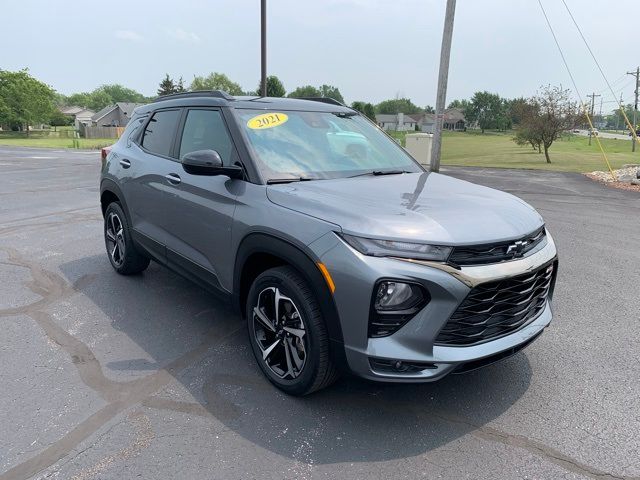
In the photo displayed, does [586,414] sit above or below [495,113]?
below

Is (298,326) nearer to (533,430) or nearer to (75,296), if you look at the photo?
(533,430)

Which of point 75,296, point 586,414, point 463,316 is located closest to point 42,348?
point 75,296

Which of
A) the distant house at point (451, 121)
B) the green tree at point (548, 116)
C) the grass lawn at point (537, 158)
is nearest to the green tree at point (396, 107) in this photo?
the distant house at point (451, 121)

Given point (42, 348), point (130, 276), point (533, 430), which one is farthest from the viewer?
point (130, 276)

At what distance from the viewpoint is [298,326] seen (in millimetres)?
2898

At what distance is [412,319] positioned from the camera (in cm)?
250

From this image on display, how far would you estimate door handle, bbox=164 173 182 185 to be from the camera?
3.96 metres

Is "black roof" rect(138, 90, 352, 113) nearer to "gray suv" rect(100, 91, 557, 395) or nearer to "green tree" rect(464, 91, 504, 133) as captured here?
"gray suv" rect(100, 91, 557, 395)

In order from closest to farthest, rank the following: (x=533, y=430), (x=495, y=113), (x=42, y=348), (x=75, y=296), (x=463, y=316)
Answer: (x=463, y=316), (x=533, y=430), (x=42, y=348), (x=75, y=296), (x=495, y=113)

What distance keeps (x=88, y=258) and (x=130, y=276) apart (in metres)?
1.09

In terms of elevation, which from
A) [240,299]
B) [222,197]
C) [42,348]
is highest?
[222,197]

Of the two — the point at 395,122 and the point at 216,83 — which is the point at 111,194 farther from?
the point at 395,122

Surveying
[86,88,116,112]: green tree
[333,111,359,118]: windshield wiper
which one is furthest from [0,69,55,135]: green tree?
[333,111,359,118]: windshield wiper

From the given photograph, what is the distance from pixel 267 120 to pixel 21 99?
8468 cm
